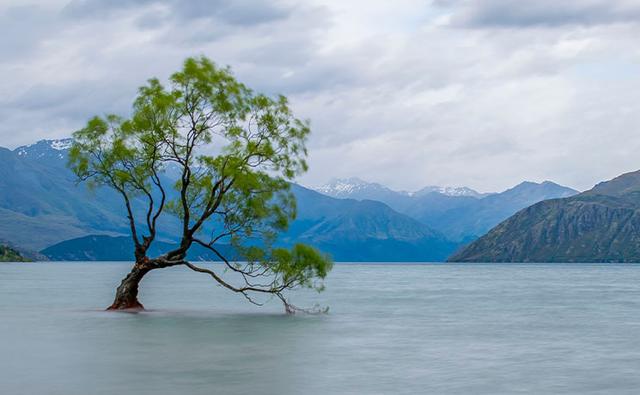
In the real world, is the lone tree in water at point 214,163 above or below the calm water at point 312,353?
above

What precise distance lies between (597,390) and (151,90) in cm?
3764

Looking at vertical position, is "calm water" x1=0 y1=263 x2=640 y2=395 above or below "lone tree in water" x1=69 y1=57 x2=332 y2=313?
below

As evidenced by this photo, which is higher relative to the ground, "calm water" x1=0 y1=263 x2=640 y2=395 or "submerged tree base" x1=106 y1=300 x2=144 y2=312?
"submerged tree base" x1=106 y1=300 x2=144 y2=312

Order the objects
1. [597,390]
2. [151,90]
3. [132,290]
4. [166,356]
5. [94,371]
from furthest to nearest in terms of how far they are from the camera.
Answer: [132,290], [151,90], [166,356], [94,371], [597,390]

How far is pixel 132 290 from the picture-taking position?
201ft

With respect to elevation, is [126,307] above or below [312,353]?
above

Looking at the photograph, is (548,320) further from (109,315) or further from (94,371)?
(94,371)

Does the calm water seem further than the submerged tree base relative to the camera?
No

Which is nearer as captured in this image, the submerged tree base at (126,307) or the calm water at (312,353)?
the calm water at (312,353)

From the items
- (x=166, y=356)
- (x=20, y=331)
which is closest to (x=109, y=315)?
(x=20, y=331)

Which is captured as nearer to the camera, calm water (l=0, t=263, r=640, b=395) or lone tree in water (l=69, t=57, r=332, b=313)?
calm water (l=0, t=263, r=640, b=395)

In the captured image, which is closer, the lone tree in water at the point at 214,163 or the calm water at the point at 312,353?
the calm water at the point at 312,353

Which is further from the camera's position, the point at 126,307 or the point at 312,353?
the point at 126,307

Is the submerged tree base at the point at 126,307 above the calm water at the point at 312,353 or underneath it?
above
